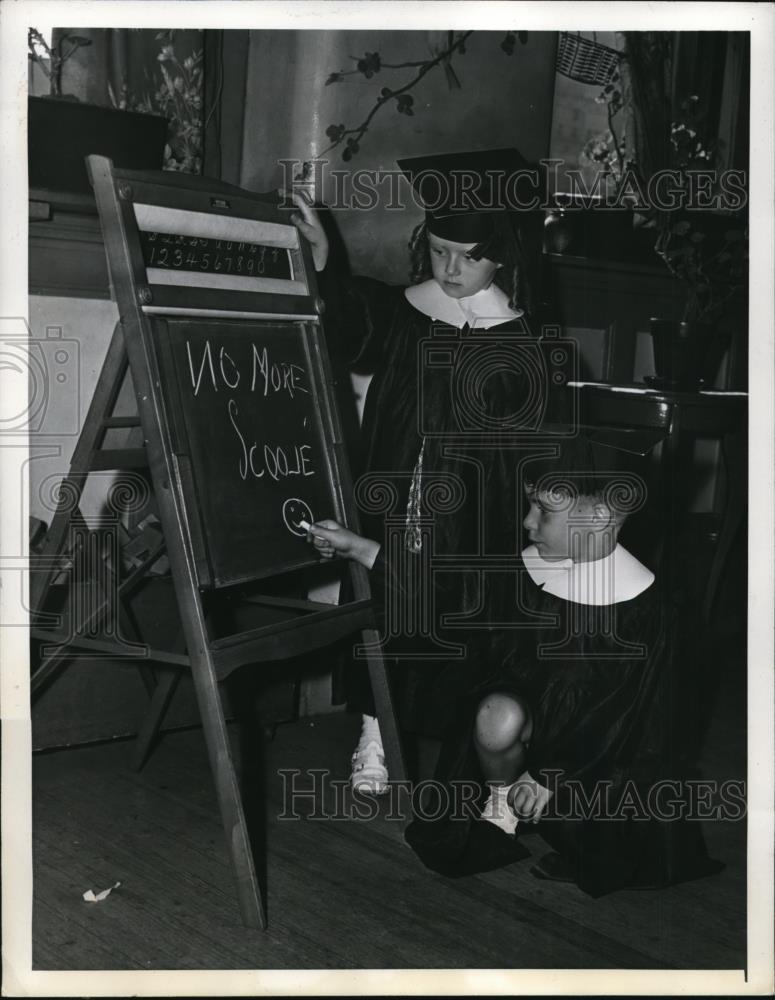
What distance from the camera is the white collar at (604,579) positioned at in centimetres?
223

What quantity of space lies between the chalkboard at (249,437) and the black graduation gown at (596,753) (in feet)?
1.72

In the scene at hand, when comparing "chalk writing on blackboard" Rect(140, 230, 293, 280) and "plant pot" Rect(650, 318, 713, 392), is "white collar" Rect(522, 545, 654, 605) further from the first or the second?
"plant pot" Rect(650, 318, 713, 392)

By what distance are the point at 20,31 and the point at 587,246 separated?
2338 mm

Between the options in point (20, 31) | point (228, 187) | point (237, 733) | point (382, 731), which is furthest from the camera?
point (237, 733)

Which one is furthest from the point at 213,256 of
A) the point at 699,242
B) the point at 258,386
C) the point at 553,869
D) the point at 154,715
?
the point at 699,242

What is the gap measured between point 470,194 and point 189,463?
3.34ft

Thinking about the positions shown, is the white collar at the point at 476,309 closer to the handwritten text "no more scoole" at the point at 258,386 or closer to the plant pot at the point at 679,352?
the handwritten text "no more scoole" at the point at 258,386

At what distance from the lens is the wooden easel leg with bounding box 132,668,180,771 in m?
2.54

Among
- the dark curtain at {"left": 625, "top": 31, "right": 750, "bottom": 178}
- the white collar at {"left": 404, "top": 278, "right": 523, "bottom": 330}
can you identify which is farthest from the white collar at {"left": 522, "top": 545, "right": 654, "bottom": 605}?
the dark curtain at {"left": 625, "top": 31, "right": 750, "bottom": 178}

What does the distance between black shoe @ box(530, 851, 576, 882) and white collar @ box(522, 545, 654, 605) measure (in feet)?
1.67

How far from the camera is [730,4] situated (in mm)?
1798

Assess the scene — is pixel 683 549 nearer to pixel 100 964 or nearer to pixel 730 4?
pixel 730 4

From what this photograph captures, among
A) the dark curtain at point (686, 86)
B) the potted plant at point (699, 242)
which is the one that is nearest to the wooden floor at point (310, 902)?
the potted plant at point (699, 242)

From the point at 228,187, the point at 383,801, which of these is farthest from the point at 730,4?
the point at 383,801
